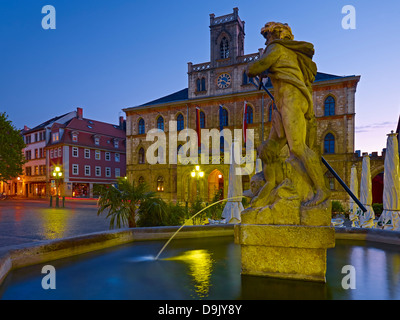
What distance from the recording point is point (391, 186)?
9.05 meters

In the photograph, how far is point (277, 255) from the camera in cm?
320

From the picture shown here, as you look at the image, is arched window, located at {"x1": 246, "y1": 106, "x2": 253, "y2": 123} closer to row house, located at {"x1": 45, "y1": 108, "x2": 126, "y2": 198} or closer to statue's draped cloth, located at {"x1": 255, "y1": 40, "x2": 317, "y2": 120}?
row house, located at {"x1": 45, "y1": 108, "x2": 126, "y2": 198}

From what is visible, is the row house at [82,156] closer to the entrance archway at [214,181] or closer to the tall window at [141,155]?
the tall window at [141,155]

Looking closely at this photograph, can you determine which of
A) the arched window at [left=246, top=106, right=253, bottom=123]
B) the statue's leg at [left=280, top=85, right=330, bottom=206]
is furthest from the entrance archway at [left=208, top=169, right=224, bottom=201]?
the statue's leg at [left=280, top=85, right=330, bottom=206]

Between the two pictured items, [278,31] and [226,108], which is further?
[226,108]

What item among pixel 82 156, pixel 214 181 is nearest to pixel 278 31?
pixel 214 181

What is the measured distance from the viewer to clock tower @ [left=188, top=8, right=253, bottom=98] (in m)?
31.4

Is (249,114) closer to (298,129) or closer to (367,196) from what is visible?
(367,196)

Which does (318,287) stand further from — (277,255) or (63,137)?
(63,137)

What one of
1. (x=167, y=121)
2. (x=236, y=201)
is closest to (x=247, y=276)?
(x=236, y=201)

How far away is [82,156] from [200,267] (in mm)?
41190

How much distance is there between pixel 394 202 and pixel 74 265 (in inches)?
373

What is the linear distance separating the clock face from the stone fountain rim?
27.9 m
